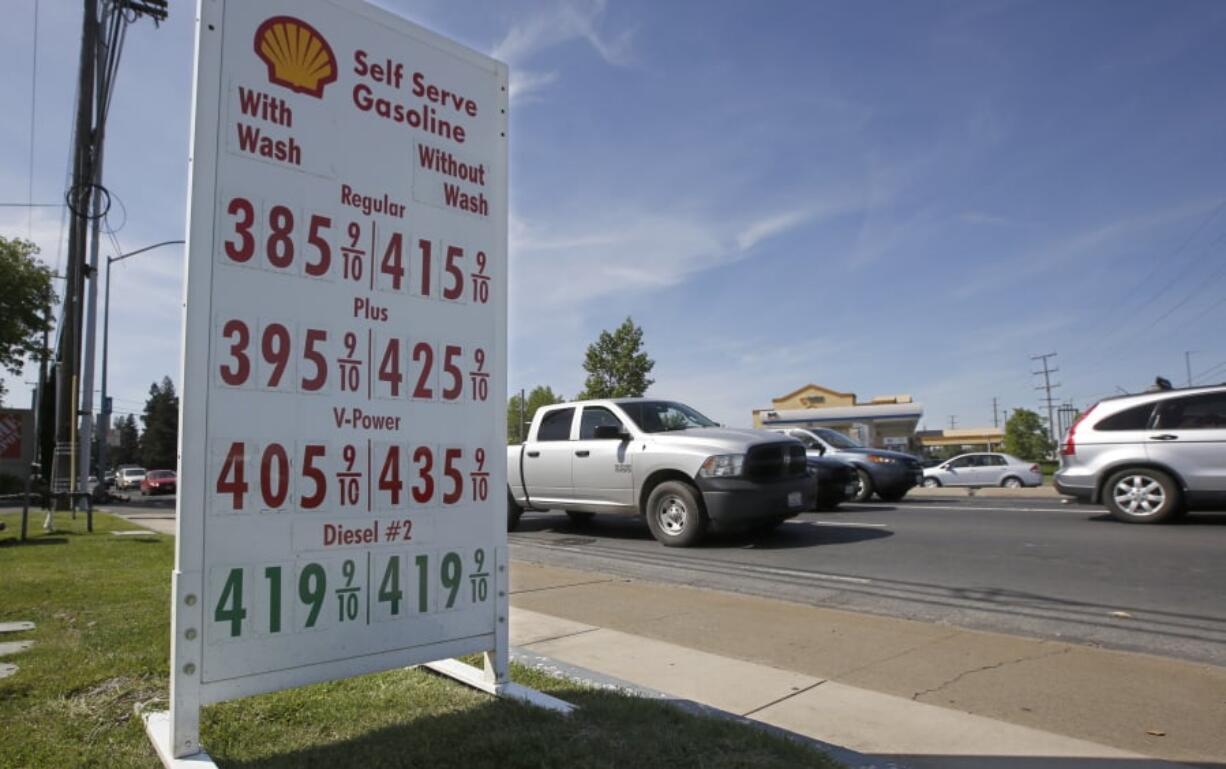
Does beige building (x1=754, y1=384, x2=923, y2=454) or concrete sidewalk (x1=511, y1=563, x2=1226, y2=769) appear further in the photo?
beige building (x1=754, y1=384, x2=923, y2=454)

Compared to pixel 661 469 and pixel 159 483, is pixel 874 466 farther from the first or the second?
pixel 159 483

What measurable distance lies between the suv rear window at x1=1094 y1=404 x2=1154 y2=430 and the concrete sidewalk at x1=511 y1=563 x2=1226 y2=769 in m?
6.93

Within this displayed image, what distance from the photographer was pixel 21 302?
29969 millimetres

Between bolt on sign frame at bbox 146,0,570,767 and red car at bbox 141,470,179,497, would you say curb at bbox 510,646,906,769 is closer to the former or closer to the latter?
bolt on sign frame at bbox 146,0,570,767

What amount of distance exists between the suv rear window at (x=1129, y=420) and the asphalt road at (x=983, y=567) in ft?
4.25

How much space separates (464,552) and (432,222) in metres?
1.56

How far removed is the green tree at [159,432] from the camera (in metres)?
86.8

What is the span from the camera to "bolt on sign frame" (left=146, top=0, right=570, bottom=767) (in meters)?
2.96

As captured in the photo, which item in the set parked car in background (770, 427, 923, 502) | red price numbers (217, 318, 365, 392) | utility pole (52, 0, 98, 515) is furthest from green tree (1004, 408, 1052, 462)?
red price numbers (217, 318, 365, 392)

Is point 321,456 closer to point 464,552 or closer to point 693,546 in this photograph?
point 464,552

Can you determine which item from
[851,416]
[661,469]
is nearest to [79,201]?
[661,469]

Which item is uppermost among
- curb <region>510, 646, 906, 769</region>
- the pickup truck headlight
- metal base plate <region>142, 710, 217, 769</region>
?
the pickup truck headlight

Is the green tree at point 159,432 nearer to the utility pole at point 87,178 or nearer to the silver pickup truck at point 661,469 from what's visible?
the utility pole at point 87,178

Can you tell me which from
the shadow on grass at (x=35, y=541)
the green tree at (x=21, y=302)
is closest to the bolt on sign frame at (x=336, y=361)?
the shadow on grass at (x=35, y=541)
